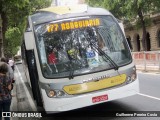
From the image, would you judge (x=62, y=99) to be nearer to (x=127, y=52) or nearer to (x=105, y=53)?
(x=105, y=53)

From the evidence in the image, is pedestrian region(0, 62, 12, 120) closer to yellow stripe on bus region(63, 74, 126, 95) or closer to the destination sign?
Result: yellow stripe on bus region(63, 74, 126, 95)

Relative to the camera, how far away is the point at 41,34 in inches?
310

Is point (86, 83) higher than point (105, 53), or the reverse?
point (105, 53)

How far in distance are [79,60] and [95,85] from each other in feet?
2.29

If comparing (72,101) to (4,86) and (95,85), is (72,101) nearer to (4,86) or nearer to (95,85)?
(95,85)

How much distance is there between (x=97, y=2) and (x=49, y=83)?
3483 centimetres

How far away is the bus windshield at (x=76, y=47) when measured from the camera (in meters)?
7.59

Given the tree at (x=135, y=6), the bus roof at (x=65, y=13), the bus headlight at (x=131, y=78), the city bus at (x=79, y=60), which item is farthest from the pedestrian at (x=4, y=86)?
the tree at (x=135, y=6)

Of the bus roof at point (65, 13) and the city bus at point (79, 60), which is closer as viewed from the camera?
the city bus at point (79, 60)

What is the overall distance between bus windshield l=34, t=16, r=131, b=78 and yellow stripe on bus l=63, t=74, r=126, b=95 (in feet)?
0.89

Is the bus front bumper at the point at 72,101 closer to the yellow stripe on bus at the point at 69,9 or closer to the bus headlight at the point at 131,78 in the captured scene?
the bus headlight at the point at 131,78

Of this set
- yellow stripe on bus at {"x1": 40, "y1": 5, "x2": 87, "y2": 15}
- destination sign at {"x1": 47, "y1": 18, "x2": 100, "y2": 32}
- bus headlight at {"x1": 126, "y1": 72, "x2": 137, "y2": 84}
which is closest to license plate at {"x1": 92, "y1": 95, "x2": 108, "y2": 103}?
bus headlight at {"x1": 126, "y1": 72, "x2": 137, "y2": 84}

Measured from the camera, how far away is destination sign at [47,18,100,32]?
7.86 m

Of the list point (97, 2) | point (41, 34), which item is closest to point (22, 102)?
point (41, 34)
